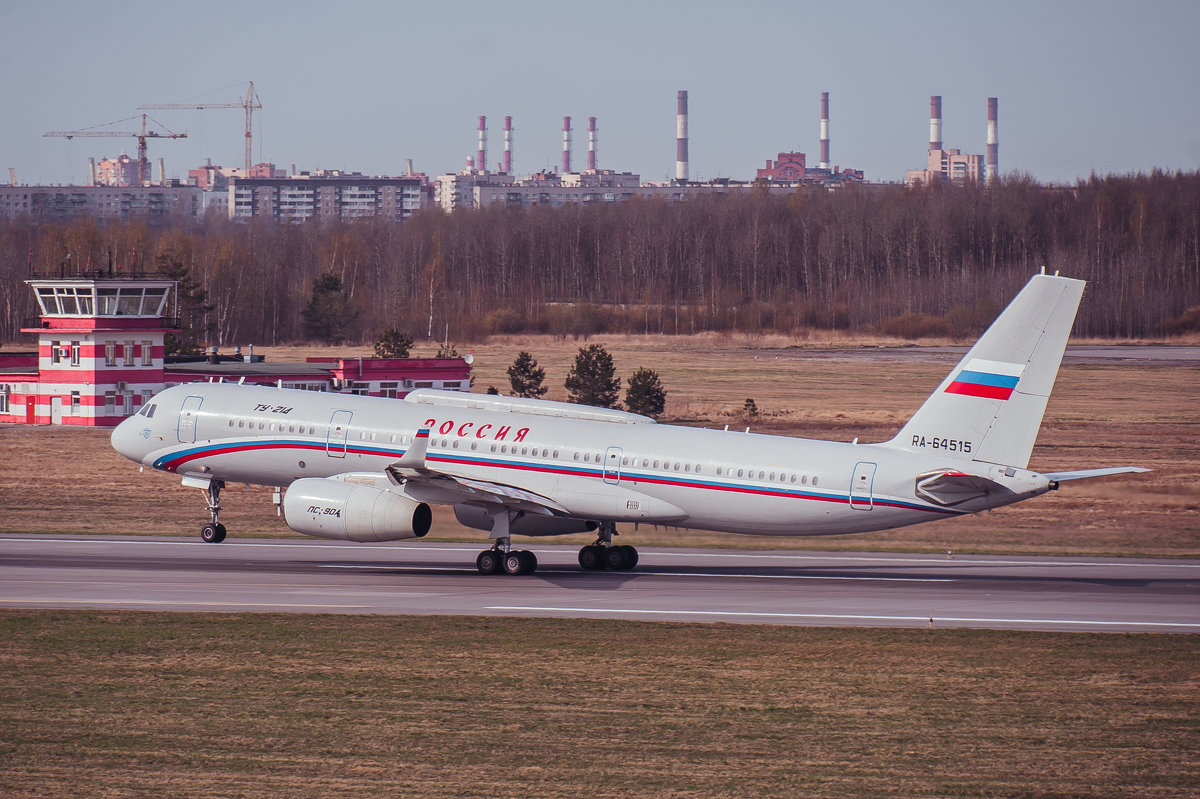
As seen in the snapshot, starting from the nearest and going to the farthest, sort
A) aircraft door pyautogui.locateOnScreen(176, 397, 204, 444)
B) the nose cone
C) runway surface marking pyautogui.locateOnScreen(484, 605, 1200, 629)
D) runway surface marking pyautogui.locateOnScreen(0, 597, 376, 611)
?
runway surface marking pyautogui.locateOnScreen(484, 605, 1200, 629)
runway surface marking pyautogui.locateOnScreen(0, 597, 376, 611)
aircraft door pyautogui.locateOnScreen(176, 397, 204, 444)
the nose cone

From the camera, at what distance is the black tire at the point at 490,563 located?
36.3 metres

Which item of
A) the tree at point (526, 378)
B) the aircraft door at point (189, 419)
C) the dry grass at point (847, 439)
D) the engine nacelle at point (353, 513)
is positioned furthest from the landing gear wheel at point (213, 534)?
the tree at point (526, 378)

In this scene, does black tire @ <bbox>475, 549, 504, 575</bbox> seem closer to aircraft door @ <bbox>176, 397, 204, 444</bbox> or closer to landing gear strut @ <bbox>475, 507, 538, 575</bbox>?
landing gear strut @ <bbox>475, 507, 538, 575</bbox>

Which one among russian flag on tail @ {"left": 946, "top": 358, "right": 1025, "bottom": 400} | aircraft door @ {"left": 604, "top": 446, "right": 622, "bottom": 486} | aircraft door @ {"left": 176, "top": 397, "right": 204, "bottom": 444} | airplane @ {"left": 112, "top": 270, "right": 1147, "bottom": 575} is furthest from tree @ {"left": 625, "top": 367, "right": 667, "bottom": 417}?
russian flag on tail @ {"left": 946, "top": 358, "right": 1025, "bottom": 400}

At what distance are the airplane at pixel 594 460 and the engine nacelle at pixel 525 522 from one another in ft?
0.14

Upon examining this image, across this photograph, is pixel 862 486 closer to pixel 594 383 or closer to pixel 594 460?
pixel 594 460

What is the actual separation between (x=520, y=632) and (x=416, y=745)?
8467mm

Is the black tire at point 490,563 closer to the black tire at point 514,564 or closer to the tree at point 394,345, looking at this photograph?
the black tire at point 514,564

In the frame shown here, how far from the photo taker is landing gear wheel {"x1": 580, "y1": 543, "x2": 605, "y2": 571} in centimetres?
3741

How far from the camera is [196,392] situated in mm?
41031

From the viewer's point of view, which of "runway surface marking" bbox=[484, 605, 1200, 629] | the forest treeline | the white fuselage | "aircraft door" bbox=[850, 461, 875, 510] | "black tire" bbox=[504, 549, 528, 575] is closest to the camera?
"runway surface marking" bbox=[484, 605, 1200, 629]

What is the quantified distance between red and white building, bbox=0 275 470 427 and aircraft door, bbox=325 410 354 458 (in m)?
40.9

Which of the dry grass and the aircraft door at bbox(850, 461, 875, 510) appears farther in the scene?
the dry grass

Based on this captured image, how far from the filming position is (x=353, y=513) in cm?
3512
